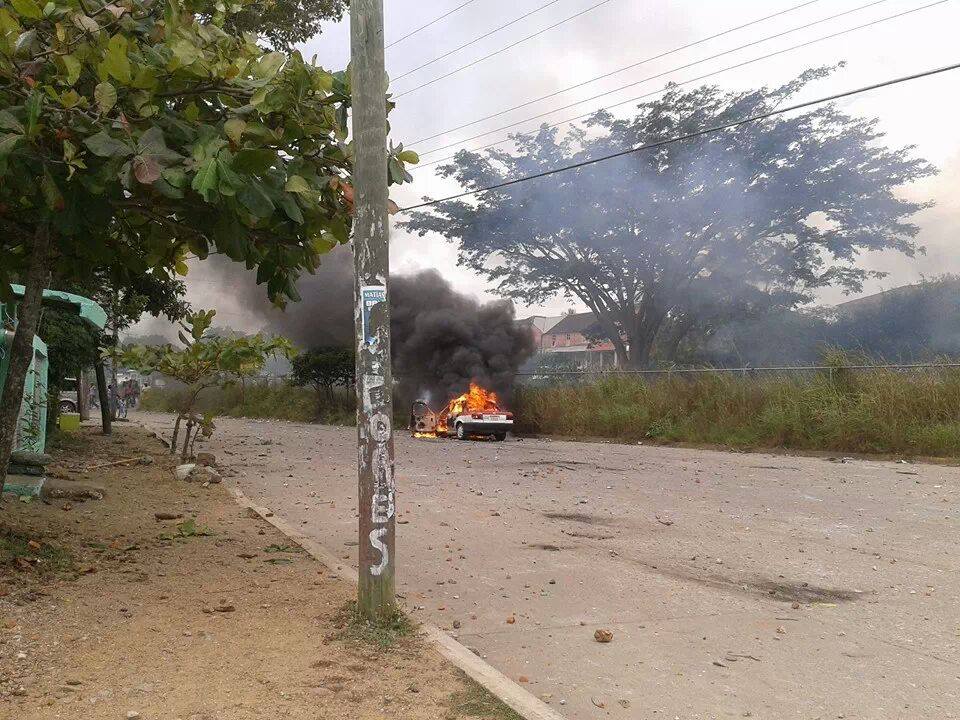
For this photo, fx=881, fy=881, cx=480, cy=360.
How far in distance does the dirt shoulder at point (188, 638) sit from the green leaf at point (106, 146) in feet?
7.90

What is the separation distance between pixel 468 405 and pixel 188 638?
18.8 metres

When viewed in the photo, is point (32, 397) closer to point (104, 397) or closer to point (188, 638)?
point (188, 638)

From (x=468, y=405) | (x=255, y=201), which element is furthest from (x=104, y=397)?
(x=255, y=201)

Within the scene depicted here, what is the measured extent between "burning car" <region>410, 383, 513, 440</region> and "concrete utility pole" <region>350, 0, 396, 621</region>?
1587cm

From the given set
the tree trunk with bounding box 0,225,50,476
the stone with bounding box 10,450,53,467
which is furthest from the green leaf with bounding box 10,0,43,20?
the stone with bounding box 10,450,53,467

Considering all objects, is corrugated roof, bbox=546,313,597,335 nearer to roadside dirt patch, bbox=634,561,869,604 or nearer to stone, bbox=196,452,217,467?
stone, bbox=196,452,217,467

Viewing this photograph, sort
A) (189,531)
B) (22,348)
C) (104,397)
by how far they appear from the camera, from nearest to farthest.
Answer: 1. (22,348)
2. (189,531)
3. (104,397)

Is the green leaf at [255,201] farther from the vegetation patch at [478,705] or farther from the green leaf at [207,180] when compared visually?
the vegetation patch at [478,705]

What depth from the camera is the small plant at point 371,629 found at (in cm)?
454

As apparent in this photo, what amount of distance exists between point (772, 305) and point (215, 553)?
25126mm

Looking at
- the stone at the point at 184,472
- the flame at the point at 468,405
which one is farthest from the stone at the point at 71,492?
the flame at the point at 468,405

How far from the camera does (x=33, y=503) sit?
8.22 m

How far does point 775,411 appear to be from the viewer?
18328 millimetres

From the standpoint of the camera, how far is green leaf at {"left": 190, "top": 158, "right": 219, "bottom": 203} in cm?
428
